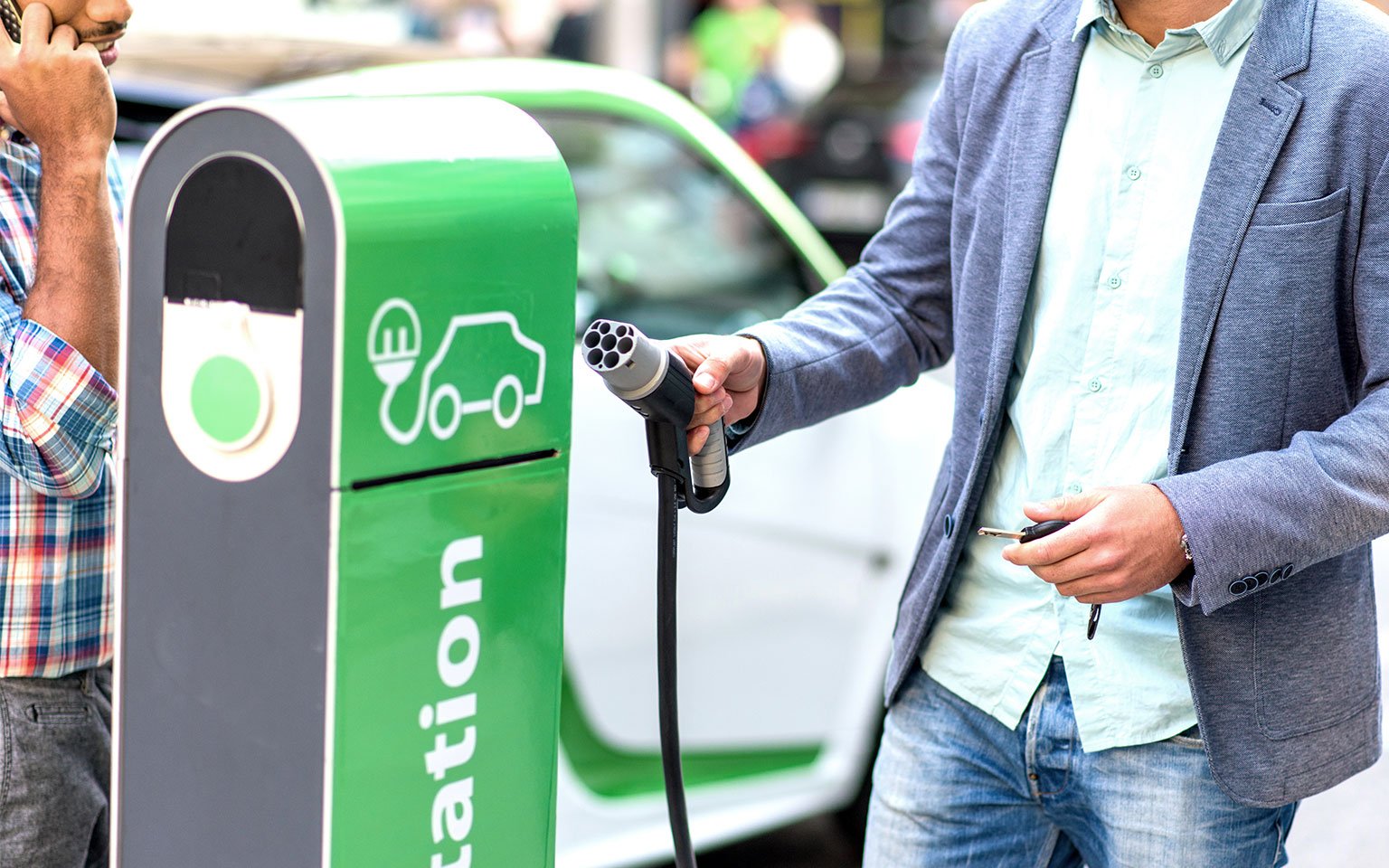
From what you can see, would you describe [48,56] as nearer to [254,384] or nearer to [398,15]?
[254,384]

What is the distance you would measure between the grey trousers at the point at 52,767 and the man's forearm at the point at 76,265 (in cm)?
40

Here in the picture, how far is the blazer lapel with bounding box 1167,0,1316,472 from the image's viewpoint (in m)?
1.83

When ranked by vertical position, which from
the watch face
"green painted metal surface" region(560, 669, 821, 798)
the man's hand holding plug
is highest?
the watch face

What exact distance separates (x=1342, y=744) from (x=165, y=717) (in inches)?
49.5

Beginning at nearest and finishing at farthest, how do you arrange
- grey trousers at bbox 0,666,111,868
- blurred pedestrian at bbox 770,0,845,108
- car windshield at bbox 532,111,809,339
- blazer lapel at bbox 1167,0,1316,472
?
blazer lapel at bbox 1167,0,1316,472 → grey trousers at bbox 0,666,111,868 → car windshield at bbox 532,111,809,339 → blurred pedestrian at bbox 770,0,845,108

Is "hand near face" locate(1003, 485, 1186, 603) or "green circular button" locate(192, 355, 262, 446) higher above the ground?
"green circular button" locate(192, 355, 262, 446)

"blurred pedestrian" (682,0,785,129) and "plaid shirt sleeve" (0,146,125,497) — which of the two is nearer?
"plaid shirt sleeve" (0,146,125,497)

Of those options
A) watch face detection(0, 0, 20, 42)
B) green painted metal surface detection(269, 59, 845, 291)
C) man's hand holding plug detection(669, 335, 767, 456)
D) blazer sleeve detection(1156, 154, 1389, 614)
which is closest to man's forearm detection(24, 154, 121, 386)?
watch face detection(0, 0, 20, 42)

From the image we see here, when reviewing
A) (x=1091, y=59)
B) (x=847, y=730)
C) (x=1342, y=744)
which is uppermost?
(x=1091, y=59)

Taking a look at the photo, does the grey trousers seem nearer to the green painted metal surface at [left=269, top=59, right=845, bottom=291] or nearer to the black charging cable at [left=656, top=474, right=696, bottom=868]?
the black charging cable at [left=656, top=474, right=696, bottom=868]

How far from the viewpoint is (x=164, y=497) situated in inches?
64.1

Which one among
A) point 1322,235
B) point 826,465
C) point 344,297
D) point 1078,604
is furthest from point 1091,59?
point 826,465

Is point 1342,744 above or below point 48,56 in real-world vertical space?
below

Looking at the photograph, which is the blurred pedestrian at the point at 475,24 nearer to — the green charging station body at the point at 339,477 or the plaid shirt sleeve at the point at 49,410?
the plaid shirt sleeve at the point at 49,410
